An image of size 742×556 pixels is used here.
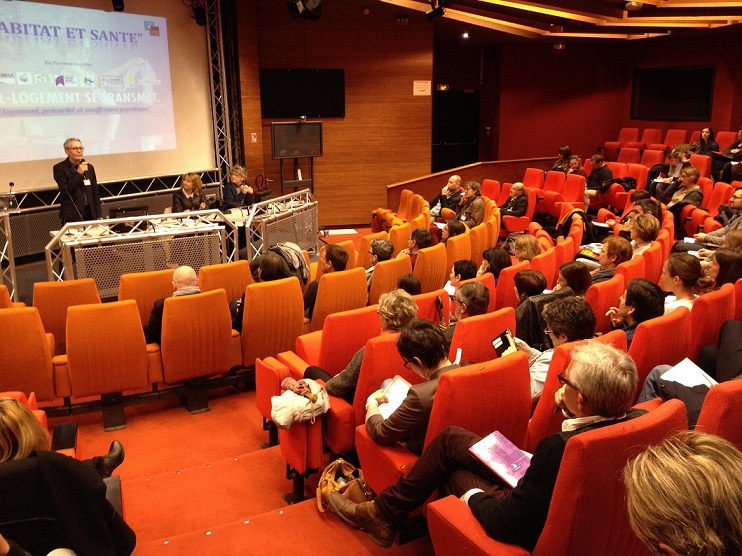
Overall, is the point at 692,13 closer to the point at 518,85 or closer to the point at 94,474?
the point at 518,85

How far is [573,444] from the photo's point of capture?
5.68 ft

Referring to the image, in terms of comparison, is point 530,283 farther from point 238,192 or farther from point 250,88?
point 250,88

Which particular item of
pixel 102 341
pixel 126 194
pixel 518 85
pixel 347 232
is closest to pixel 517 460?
pixel 102 341

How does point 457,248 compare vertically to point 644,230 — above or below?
below

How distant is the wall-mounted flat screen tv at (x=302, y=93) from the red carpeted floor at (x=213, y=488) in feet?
24.5

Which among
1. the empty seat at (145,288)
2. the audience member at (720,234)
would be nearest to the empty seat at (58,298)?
the empty seat at (145,288)

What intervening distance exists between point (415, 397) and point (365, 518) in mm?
541

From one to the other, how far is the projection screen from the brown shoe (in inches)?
290

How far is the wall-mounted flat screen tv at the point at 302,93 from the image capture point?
11031mm

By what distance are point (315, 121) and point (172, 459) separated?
8475 millimetres

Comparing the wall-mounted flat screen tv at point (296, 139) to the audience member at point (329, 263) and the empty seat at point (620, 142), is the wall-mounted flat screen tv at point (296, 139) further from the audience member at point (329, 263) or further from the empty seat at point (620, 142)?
the empty seat at point (620, 142)

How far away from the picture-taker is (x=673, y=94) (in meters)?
14.4

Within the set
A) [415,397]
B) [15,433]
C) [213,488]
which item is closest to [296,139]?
[213,488]

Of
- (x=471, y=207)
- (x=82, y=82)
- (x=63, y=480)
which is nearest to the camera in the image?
(x=63, y=480)
